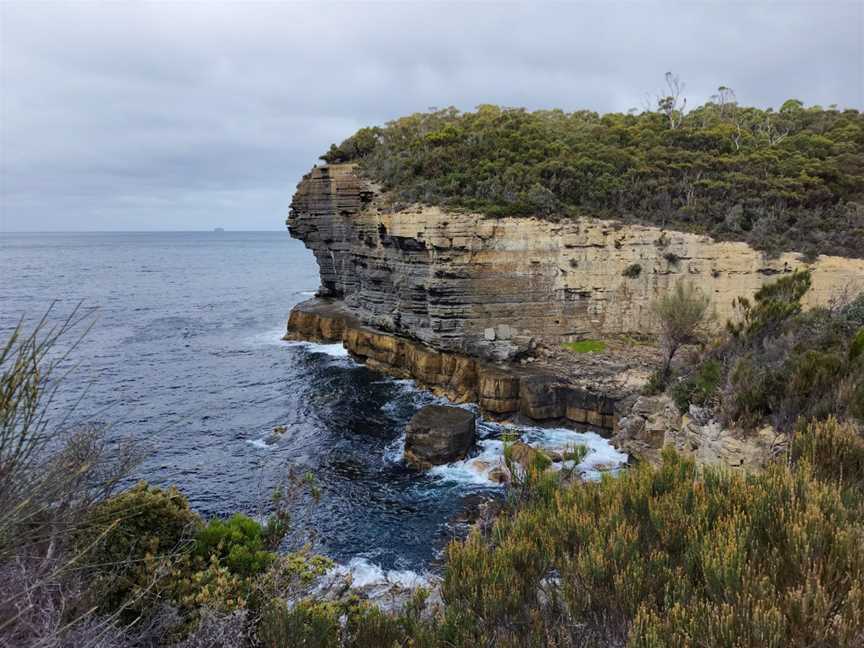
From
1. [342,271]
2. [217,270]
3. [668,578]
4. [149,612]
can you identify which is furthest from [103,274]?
[668,578]

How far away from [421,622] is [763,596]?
4106mm

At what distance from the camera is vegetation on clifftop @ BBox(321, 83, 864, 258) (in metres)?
32.7

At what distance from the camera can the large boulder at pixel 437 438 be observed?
23.4 metres

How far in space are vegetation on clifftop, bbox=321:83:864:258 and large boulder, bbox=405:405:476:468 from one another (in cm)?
1430

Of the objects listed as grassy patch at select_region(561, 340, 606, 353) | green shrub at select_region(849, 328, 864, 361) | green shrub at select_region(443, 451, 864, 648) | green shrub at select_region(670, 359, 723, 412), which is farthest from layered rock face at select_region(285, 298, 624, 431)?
green shrub at select_region(443, 451, 864, 648)

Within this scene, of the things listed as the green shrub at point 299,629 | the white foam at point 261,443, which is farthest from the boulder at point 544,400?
the green shrub at point 299,629

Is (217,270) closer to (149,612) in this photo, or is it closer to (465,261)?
(465,261)

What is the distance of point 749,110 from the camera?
2343 inches

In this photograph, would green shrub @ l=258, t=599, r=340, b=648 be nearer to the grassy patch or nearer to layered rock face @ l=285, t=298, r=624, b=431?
layered rock face @ l=285, t=298, r=624, b=431

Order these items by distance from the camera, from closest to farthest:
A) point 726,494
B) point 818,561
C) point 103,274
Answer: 1. point 818,561
2. point 726,494
3. point 103,274

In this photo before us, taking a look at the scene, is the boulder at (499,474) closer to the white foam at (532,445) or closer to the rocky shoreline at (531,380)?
the white foam at (532,445)

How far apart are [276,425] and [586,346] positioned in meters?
19.3

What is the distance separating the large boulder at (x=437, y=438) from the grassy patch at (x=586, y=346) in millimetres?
9967

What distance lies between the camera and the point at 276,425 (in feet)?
91.9
